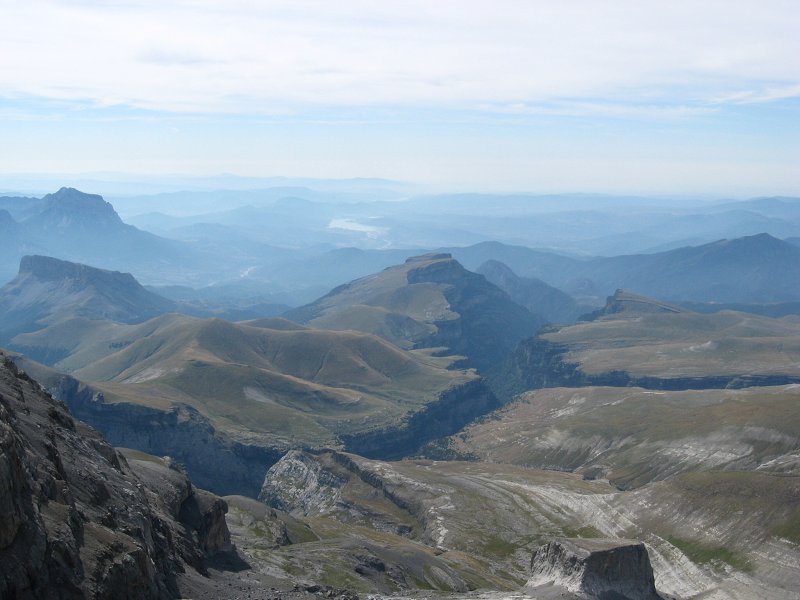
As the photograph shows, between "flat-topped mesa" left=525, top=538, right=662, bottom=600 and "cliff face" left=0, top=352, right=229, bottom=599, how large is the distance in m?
38.8

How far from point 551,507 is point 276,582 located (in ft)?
346

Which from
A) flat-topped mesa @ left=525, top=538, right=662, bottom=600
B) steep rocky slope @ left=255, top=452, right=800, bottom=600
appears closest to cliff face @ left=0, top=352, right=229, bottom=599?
steep rocky slope @ left=255, top=452, right=800, bottom=600

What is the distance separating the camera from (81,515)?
60.6 m

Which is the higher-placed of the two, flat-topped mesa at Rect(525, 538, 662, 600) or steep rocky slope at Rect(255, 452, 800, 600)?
flat-topped mesa at Rect(525, 538, 662, 600)

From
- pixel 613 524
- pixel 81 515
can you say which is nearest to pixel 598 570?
pixel 81 515

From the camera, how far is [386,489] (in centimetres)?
19962

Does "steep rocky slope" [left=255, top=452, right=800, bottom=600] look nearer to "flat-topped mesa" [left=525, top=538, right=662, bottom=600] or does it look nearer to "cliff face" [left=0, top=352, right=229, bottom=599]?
"flat-topped mesa" [left=525, top=538, right=662, bottom=600]

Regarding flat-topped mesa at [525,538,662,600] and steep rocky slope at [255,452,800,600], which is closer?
flat-topped mesa at [525,538,662,600]

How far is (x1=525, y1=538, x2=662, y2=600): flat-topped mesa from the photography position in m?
94.2

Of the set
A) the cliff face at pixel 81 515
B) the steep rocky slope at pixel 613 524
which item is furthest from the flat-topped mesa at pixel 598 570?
→ the cliff face at pixel 81 515

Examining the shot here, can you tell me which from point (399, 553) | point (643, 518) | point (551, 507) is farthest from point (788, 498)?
point (399, 553)

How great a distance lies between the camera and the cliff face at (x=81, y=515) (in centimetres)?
4988

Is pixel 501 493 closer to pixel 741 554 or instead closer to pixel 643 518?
pixel 643 518

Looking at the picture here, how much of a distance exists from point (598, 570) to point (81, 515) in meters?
59.3
